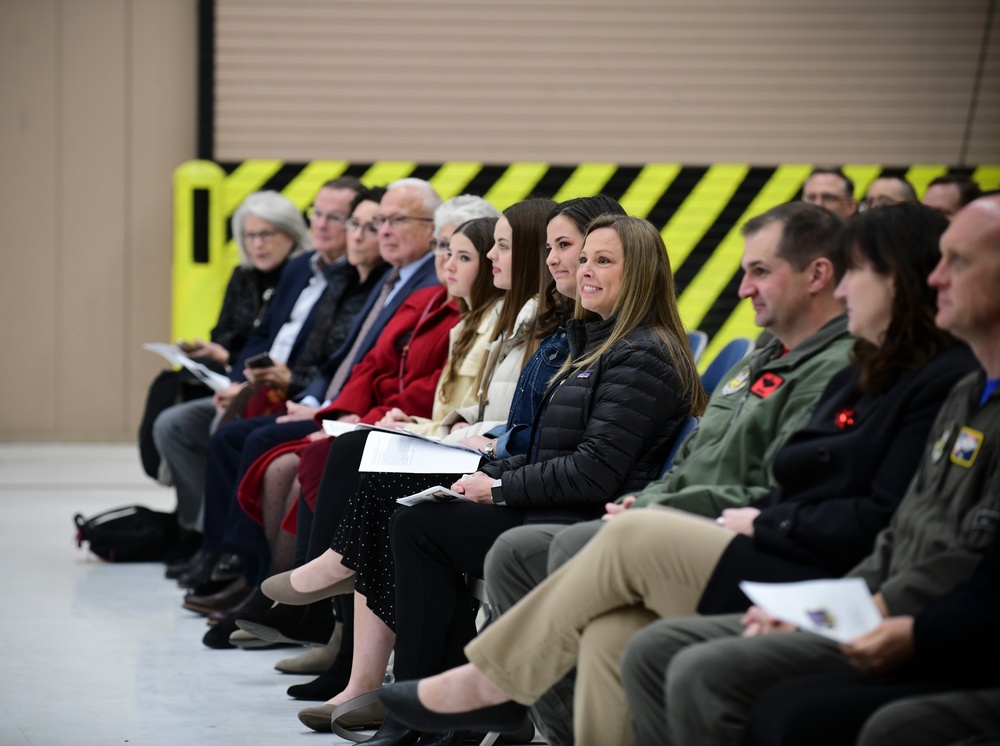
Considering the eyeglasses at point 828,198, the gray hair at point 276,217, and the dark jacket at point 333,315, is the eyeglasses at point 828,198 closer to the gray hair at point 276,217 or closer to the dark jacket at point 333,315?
the dark jacket at point 333,315

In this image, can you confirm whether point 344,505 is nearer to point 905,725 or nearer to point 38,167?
point 905,725

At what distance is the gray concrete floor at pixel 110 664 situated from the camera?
3.35m

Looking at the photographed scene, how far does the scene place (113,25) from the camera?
820cm

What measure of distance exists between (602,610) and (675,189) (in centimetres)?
615

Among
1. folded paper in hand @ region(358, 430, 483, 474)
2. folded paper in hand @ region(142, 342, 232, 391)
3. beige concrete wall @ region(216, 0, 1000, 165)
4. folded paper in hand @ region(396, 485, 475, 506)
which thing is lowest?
folded paper in hand @ region(142, 342, 232, 391)

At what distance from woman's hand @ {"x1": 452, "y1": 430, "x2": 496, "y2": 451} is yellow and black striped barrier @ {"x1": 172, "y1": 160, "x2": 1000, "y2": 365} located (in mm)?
4623

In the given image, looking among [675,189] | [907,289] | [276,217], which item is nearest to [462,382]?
[907,289]

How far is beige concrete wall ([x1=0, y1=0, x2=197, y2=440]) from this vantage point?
8.19 meters

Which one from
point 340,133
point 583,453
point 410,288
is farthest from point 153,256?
point 583,453

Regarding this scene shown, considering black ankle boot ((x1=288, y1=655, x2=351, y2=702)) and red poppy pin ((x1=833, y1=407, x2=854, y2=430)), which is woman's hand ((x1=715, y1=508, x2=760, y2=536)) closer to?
red poppy pin ((x1=833, y1=407, x2=854, y2=430))

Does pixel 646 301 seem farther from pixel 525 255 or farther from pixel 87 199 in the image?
pixel 87 199

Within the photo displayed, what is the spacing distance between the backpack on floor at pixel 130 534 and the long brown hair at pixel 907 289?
13.3 feet

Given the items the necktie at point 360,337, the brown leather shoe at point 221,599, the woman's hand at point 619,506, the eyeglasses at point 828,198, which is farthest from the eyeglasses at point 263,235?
the woman's hand at point 619,506

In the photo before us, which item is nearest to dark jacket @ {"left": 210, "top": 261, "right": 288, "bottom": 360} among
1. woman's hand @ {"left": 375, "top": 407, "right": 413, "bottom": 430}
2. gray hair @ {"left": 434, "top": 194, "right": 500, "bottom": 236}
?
gray hair @ {"left": 434, "top": 194, "right": 500, "bottom": 236}
